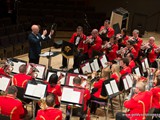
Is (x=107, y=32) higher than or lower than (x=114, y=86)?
higher

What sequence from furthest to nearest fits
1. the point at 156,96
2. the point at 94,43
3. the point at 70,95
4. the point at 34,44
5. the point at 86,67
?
the point at 94,43, the point at 34,44, the point at 86,67, the point at 156,96, the point at 70,95

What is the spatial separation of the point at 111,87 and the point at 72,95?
1461mm

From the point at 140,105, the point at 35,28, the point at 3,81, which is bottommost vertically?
the point at 140,105

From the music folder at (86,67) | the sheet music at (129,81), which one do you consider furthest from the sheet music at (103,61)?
the sheet music at (129,81)

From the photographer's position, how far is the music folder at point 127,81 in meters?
8.01

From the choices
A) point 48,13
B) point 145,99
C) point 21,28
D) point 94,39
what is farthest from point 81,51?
point 48,13

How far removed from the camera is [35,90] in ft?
22.3

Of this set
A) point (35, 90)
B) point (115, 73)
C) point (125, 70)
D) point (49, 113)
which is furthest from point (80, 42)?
point (49, 113)

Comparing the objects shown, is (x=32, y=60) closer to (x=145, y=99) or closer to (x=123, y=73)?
(x=123, y=73)

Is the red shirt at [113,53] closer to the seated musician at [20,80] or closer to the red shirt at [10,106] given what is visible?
the seated musician at [20,80]

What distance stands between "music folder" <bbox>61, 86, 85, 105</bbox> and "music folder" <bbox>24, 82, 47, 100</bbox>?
1.89 feet

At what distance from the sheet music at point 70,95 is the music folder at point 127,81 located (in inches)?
76.1

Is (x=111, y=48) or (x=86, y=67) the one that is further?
(x=111, y=48)

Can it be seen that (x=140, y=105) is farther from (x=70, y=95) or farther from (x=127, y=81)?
(x=127, y=81)
